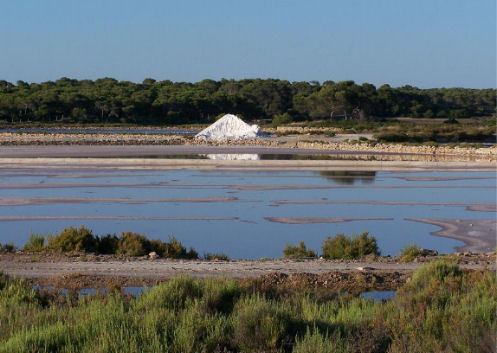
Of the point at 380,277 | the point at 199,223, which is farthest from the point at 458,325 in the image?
the point at 199,223

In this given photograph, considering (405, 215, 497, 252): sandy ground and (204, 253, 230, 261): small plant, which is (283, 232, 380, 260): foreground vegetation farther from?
(405, 215, 497, 252): sandy ground

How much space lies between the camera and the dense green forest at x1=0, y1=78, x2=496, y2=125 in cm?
8806

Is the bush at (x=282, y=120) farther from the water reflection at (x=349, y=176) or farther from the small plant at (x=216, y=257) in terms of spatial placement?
the small plant at (x=216, y=257)

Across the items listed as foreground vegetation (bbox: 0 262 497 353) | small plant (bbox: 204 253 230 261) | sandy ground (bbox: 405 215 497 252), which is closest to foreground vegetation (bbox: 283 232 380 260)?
small plant (bbox: 204 253 230 261)

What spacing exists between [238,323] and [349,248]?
26.3 feet

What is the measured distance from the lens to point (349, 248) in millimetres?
14547

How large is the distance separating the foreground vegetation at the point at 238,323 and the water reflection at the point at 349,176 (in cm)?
2111

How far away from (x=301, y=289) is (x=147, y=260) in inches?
152

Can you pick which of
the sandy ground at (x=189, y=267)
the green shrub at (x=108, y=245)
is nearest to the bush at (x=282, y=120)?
the green shrub at (x=108, y=245)

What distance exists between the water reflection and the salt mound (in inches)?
1089

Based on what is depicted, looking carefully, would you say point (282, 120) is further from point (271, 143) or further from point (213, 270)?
point (213, 270)

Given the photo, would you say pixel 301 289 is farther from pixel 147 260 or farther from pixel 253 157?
pixel 253 157

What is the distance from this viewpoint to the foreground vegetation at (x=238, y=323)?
645 cm

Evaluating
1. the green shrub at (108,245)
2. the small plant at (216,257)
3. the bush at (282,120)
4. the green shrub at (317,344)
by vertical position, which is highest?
the bush at (282,120)
